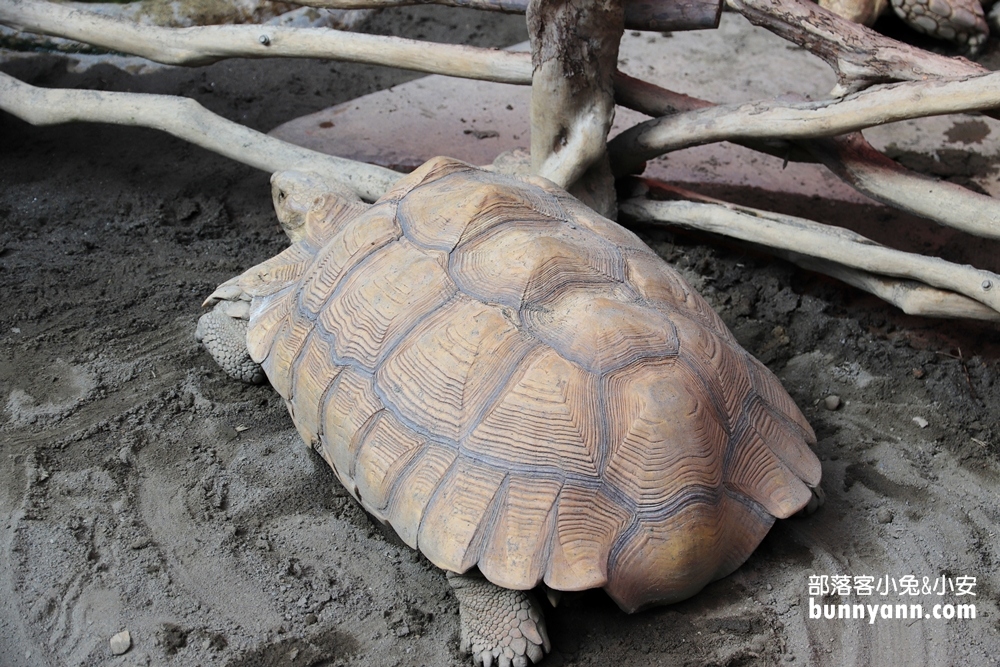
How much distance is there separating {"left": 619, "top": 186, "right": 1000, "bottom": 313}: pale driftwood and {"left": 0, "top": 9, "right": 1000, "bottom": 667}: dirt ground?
0.82 feet

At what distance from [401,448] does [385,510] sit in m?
0.22

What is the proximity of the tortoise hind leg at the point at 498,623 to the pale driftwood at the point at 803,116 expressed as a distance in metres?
2.19

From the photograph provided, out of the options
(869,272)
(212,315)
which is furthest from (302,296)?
(869,272)

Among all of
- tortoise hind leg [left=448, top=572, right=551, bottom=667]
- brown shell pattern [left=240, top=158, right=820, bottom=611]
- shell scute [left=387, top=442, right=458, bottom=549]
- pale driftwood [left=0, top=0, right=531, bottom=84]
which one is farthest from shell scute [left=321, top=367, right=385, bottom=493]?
pale driftwood [left=0, top=0, right=531, bottom=84]

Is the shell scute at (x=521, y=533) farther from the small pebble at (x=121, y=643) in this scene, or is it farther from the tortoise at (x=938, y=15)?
the tortoise at (x=938, y=15)

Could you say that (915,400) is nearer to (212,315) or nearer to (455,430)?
(455,430)

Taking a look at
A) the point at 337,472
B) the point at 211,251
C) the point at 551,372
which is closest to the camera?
the point at 551,372

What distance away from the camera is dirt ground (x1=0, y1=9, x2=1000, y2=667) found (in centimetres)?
244

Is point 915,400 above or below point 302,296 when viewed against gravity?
below

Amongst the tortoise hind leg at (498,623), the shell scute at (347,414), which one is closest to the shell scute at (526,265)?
the shell scute at (347,414)

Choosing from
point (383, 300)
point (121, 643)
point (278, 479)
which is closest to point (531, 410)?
point (383, 300)

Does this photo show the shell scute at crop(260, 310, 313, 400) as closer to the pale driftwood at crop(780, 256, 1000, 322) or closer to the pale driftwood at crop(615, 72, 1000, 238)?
the pale driftwood at crop(615, 72, 1000, 238)

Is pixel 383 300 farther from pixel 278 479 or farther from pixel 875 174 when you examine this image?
pixel 875 174

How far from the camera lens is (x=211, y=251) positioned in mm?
4164
